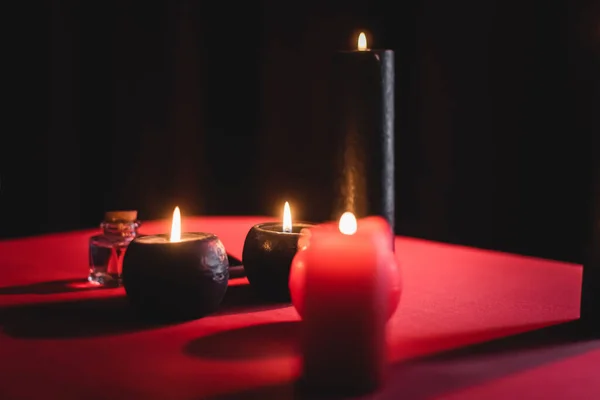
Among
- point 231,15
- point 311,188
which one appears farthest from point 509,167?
point 231,15

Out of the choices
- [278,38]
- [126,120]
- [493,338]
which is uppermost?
[278,38]

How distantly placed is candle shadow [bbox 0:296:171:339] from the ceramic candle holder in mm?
27

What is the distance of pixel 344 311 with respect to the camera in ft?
1.75

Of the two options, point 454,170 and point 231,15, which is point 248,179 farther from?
point 454,170

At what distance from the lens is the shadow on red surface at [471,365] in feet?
1.78

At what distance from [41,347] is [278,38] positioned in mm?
2074

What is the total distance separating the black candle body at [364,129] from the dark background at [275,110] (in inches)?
40.4

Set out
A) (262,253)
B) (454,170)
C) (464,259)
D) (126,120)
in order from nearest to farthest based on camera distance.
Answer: (262,253) < (464,259) < (454,170) < (126,120)

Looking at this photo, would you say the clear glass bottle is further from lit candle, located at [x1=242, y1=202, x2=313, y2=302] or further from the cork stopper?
lit candle, located at [x1=242, y1=202, x2=313, y2=302]

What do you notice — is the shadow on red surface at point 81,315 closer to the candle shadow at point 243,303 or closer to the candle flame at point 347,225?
the candle shadow at point 243,303

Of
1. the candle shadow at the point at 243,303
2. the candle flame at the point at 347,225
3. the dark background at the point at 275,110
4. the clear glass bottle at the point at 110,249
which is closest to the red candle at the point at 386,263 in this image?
the candle flame at the point at 347,225

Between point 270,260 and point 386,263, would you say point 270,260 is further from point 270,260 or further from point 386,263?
point 386,263

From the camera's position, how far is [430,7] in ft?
6.91

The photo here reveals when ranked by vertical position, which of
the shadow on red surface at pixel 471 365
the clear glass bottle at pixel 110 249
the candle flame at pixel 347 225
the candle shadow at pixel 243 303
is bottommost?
the shadow on red surface at pixel 471 365
